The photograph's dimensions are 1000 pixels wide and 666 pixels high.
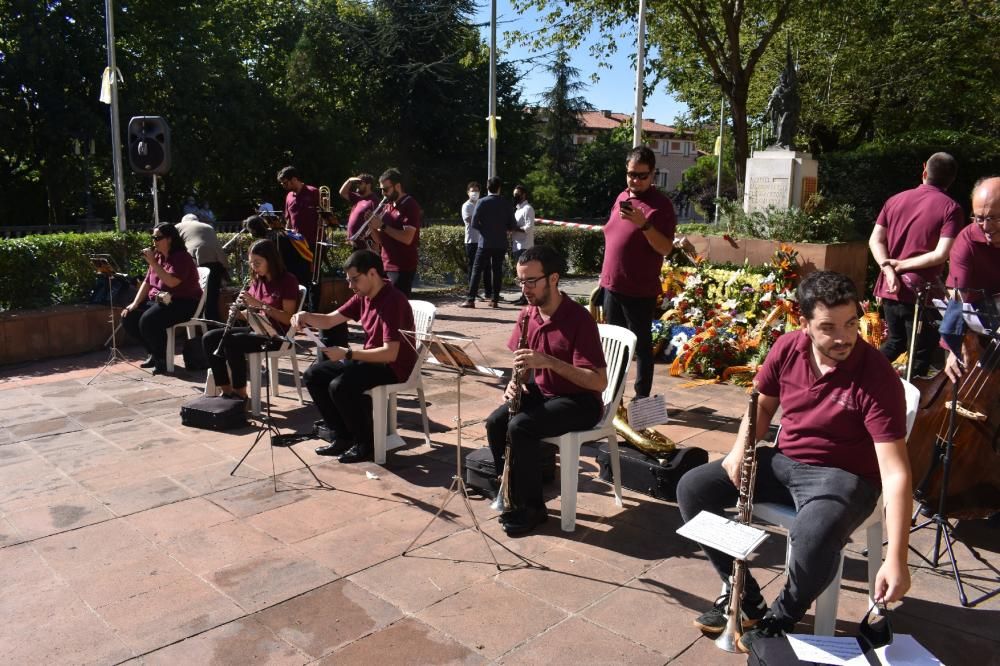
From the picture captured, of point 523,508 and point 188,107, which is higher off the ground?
point 188,107

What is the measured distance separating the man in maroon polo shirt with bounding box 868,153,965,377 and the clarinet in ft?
8.30

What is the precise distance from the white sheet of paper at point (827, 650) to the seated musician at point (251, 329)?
13.5ft

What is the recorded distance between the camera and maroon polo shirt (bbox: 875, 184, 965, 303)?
5.18 m

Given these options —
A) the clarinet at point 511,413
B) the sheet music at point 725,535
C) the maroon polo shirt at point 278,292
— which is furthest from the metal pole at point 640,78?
the sheet music at point 725,535

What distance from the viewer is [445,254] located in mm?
13875

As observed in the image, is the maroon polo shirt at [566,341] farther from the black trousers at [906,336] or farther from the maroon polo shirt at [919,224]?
the maroon polo shirt at [919,224]

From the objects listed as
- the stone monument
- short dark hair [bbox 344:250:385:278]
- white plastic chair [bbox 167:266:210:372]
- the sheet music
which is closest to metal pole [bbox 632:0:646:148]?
the stone monument

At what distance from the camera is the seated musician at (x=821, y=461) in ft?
9.11

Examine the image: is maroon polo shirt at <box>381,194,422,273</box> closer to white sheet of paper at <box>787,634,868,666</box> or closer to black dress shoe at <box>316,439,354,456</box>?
black dress shoe at <box>316,439,354,456</box>

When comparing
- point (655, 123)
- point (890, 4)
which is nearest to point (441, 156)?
point (890, 4)

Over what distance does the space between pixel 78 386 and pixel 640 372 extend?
4868 millimetres

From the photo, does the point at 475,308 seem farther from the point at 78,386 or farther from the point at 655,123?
the point at 655,123

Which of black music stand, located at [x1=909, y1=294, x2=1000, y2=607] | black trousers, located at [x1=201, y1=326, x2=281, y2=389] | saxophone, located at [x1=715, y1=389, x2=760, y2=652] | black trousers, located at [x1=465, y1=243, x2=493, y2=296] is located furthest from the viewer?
black trousers, located at [x1=465, y1=243, x2=493, y2=296]

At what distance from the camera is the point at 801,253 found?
27.5ft
